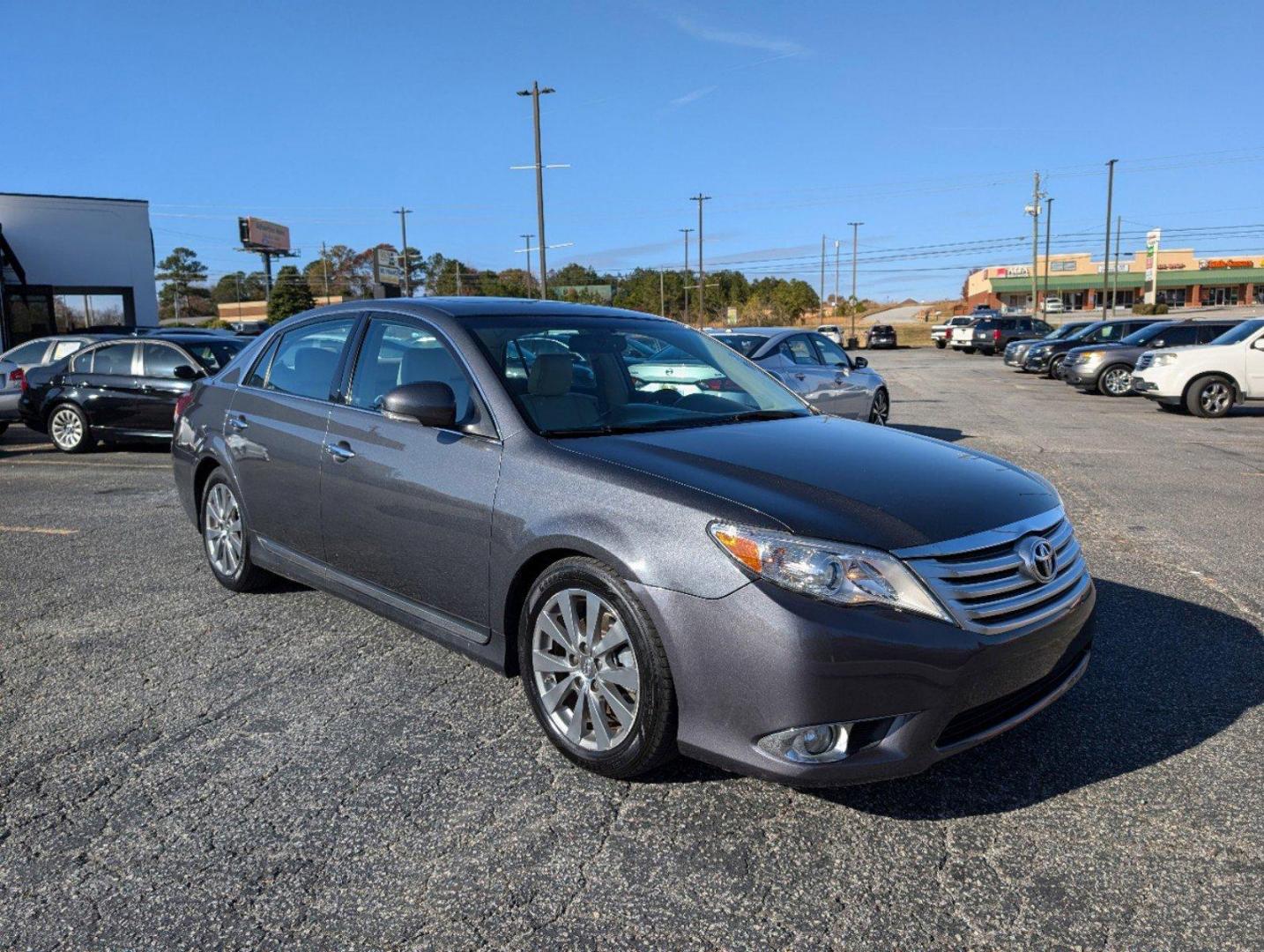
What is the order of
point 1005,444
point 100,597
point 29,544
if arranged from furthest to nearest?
→ 1. point 1005,444
2. point 29,544
3. point 100,597

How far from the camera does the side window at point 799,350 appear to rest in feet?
39.6

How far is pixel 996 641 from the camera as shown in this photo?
295cm

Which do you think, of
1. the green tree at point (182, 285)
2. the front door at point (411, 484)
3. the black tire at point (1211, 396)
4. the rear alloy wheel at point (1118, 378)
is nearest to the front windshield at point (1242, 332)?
the black tire at point (1211, 396)

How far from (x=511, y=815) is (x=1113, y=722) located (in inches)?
88.8

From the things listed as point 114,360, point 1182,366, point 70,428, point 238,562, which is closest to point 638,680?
point 238,562

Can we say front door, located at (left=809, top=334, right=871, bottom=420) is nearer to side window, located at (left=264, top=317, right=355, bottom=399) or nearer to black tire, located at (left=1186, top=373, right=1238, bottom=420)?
black tire, located at (left=1186, top=373, right=1238, bottom=420)

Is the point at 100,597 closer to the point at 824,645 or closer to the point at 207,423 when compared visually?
the point at 207,423

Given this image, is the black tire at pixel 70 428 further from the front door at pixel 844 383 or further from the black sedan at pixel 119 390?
the front door at pixel 844 383

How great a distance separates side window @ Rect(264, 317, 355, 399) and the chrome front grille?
2.96 meters

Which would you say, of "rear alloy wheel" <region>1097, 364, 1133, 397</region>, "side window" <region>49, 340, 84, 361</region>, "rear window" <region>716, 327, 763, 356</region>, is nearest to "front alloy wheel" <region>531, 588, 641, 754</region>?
"rear window" <region>716, 327, 763, 356</region>

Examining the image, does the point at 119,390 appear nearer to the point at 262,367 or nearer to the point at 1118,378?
the point at 262,367

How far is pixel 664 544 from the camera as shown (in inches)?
120

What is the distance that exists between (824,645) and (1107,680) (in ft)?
6.57

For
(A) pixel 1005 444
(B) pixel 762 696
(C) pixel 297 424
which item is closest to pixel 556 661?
(B) pixel 762 696
